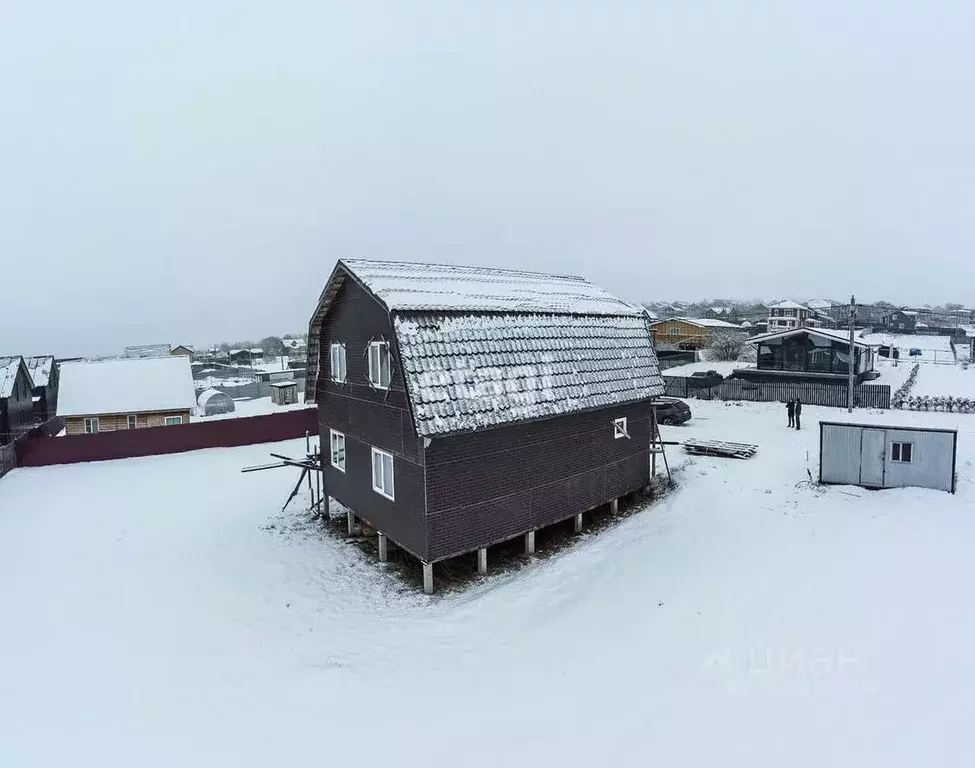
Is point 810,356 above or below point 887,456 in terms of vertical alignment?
above

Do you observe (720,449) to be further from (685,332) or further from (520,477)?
(685,332)

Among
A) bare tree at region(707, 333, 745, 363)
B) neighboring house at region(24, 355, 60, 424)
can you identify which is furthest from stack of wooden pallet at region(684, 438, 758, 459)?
neighboring house at region(24, 355, 60, 424)

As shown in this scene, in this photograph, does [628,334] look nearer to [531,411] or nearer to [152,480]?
[531,411]

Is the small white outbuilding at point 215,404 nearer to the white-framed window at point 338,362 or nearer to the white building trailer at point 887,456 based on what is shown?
the white-framed window at point 338,362

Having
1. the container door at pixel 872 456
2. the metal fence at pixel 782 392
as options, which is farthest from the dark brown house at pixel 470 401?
the metal fence at pixel 782 392

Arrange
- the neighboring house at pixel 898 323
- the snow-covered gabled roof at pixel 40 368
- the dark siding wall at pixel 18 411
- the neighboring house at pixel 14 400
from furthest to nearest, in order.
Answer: the neighboring house at pixel 898 323
the snow-covered gabled roof at pixel 40 368
the dark siding wall at pixel 18 411
the neighboring house at pixel 14 400

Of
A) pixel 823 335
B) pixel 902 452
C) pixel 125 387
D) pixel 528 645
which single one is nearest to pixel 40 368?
pixel 125 387

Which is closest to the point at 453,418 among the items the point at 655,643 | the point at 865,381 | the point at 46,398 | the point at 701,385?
the point at 655,643

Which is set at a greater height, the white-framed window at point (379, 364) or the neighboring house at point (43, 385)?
the white-framed window at point (379, 364)
